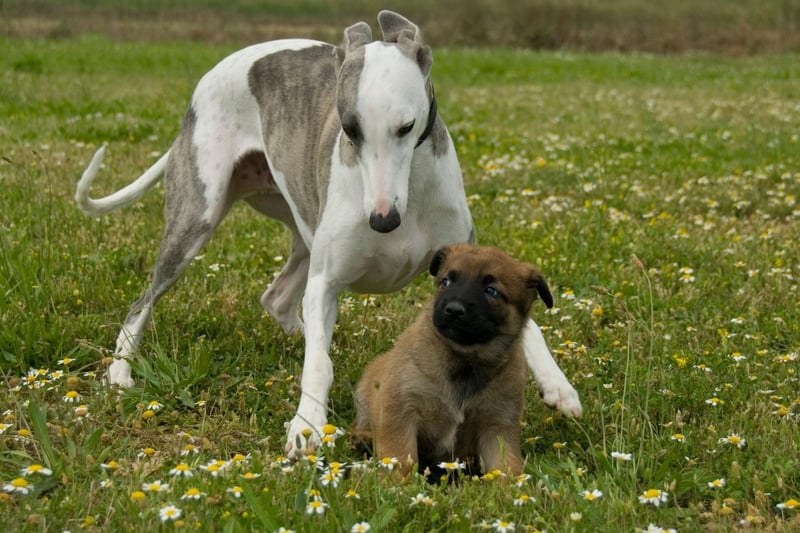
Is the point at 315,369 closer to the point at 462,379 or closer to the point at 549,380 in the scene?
the point at 462,379

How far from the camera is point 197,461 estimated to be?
138 inches

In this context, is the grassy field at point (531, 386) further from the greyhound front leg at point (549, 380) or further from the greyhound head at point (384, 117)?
the greyhound head at point (384, 117)

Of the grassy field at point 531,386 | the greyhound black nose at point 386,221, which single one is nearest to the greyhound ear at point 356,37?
the greyhound black nose at point 386,221

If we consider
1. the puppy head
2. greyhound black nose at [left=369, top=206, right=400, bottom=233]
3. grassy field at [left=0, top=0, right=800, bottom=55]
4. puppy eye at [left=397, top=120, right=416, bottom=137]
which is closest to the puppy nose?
the puppy head

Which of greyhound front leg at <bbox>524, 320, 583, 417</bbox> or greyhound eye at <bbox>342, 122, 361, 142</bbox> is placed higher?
greyhound eye at <bbox>342, 122, 361, 142</bbox>

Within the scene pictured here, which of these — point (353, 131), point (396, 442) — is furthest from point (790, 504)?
point (353, 131)

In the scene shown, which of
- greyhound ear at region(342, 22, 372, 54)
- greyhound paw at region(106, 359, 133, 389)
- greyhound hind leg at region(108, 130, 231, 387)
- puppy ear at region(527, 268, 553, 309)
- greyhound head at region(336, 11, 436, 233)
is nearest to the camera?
greyhound head at region(336, 11, 436, 233)

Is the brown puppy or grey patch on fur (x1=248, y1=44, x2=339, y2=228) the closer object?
the brown puppy

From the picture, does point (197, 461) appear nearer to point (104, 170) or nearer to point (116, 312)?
point (116, 312)

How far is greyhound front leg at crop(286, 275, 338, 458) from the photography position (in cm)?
384

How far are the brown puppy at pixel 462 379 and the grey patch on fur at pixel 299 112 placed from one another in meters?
1.05

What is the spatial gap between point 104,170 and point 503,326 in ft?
17.8

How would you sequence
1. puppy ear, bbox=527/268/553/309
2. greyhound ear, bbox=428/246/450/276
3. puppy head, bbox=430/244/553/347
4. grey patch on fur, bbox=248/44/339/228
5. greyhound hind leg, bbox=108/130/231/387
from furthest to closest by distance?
1. greyhound hind leg, bbox=108/130/231/387
2. grey patch on fur, bbox=248/44/339/228
3. greyhound ear, bbox=428/246/450/276
4. puppy ear, bbox=527/268/553/309
5. puppy head, bbox=430/244/553/347

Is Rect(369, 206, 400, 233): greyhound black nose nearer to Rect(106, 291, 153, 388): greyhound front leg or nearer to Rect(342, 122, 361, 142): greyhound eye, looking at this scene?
Rect(342, 122, 361, 142): greyhound eye
